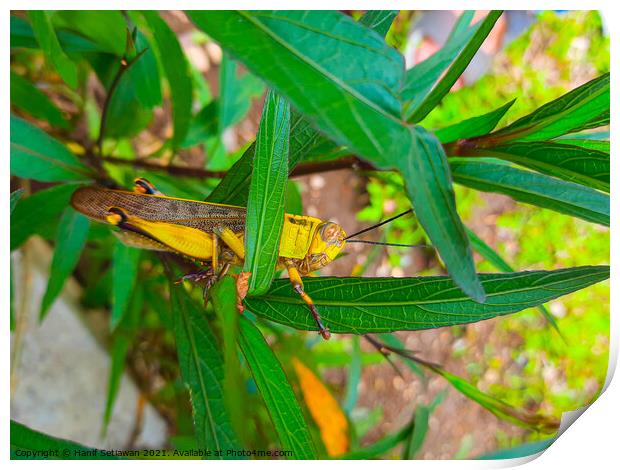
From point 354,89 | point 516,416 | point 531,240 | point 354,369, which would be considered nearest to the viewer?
point 354,89

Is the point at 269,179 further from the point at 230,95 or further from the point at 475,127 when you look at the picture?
the point at 230,95

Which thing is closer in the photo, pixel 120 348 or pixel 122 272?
pixel 122 272

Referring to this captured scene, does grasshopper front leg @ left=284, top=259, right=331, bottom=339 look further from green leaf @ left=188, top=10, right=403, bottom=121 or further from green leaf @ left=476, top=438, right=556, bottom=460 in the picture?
green leaf @ left=476, top=438, right=556, bottom=460

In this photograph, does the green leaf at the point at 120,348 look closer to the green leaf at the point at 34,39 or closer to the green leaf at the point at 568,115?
the green leaf at the point at 34,39

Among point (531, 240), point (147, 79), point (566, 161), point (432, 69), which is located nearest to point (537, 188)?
point (566, 161)

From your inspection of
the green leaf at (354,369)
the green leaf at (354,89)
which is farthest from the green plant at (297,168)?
the green leaf at (354,369)
